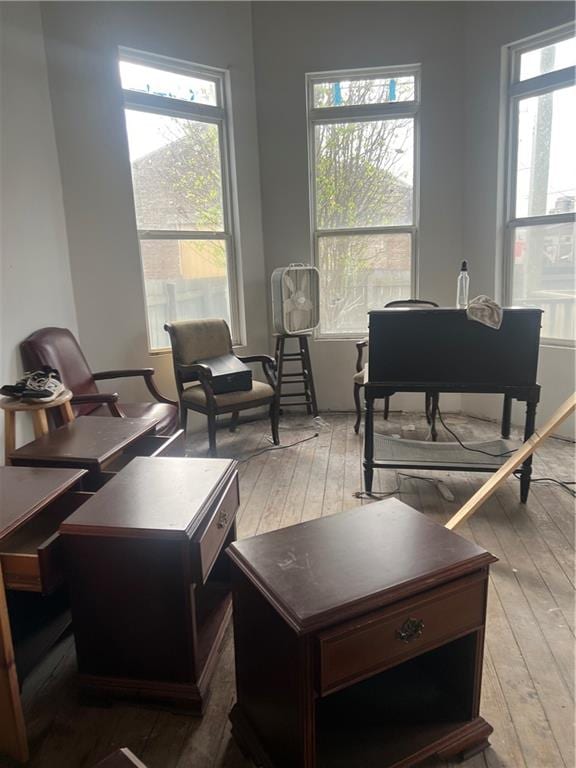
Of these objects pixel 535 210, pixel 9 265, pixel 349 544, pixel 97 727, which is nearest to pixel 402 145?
pixel 535 210

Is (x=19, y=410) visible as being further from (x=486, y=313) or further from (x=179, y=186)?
(x=179, y=186)

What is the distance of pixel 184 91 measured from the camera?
12.6 feet

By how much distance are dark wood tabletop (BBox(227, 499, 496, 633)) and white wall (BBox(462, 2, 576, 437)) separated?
2.76 m

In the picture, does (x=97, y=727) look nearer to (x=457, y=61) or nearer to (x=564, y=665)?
(x=564, y=665)

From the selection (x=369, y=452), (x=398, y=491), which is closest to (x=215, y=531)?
(x=369, y=452)

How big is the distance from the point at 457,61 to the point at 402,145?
2.26ft

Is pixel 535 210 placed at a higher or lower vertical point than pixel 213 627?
higher

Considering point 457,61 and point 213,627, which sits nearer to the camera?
point 213,627

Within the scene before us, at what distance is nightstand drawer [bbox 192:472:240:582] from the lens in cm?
137

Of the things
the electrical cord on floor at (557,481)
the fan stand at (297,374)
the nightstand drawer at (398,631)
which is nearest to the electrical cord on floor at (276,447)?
the fan stand at (297,374)

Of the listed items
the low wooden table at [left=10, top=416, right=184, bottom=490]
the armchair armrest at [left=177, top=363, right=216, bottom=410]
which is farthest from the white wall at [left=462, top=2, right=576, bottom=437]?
the low wooden table at [left=10, top=416, right=184, bottom=490]

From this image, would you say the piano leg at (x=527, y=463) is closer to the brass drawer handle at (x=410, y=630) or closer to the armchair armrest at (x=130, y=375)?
the brass drawer handle at (x=410, y=630)

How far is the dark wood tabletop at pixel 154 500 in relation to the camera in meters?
1.36

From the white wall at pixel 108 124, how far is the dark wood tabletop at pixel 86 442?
4.76ft
